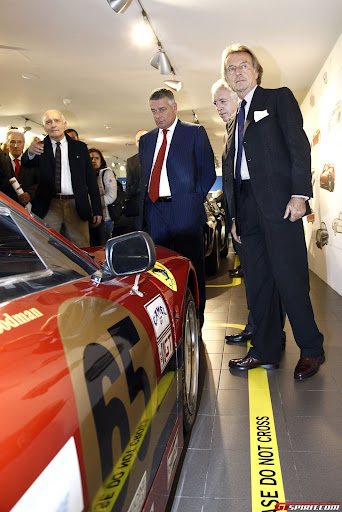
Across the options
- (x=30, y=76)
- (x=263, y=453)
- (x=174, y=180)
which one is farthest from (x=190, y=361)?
(x=30, y=76)

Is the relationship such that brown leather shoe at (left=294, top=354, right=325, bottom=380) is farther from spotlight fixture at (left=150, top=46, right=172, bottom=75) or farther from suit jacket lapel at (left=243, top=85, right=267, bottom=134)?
spotlight fixture at (left=150, top=46, right=172, bottom=75)

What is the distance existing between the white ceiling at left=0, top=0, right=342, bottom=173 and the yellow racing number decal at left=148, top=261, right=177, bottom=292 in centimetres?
420

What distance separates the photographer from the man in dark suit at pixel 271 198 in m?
2.64

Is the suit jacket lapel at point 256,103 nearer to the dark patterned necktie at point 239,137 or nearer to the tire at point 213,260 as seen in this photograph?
the dark patterned necktie at point 239,137

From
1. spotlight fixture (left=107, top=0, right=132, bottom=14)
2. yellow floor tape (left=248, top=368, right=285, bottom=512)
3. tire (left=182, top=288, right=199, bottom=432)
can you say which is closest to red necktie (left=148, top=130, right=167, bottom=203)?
tire (left=182, top=288, right=199, bottom=432)

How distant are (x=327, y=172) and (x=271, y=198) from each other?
160 inches

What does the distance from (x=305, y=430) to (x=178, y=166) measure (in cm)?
211

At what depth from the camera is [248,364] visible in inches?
119

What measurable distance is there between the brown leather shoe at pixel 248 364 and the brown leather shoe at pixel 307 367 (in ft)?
0.80

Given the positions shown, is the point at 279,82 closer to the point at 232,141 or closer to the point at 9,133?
the point at 9,133

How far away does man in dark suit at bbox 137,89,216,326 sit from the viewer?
3.52m

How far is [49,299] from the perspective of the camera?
1015 millimetres

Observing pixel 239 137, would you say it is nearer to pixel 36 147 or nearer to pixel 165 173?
pixel 165 173

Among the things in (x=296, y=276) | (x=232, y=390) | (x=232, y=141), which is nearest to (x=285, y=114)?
(x=232, y=141)
